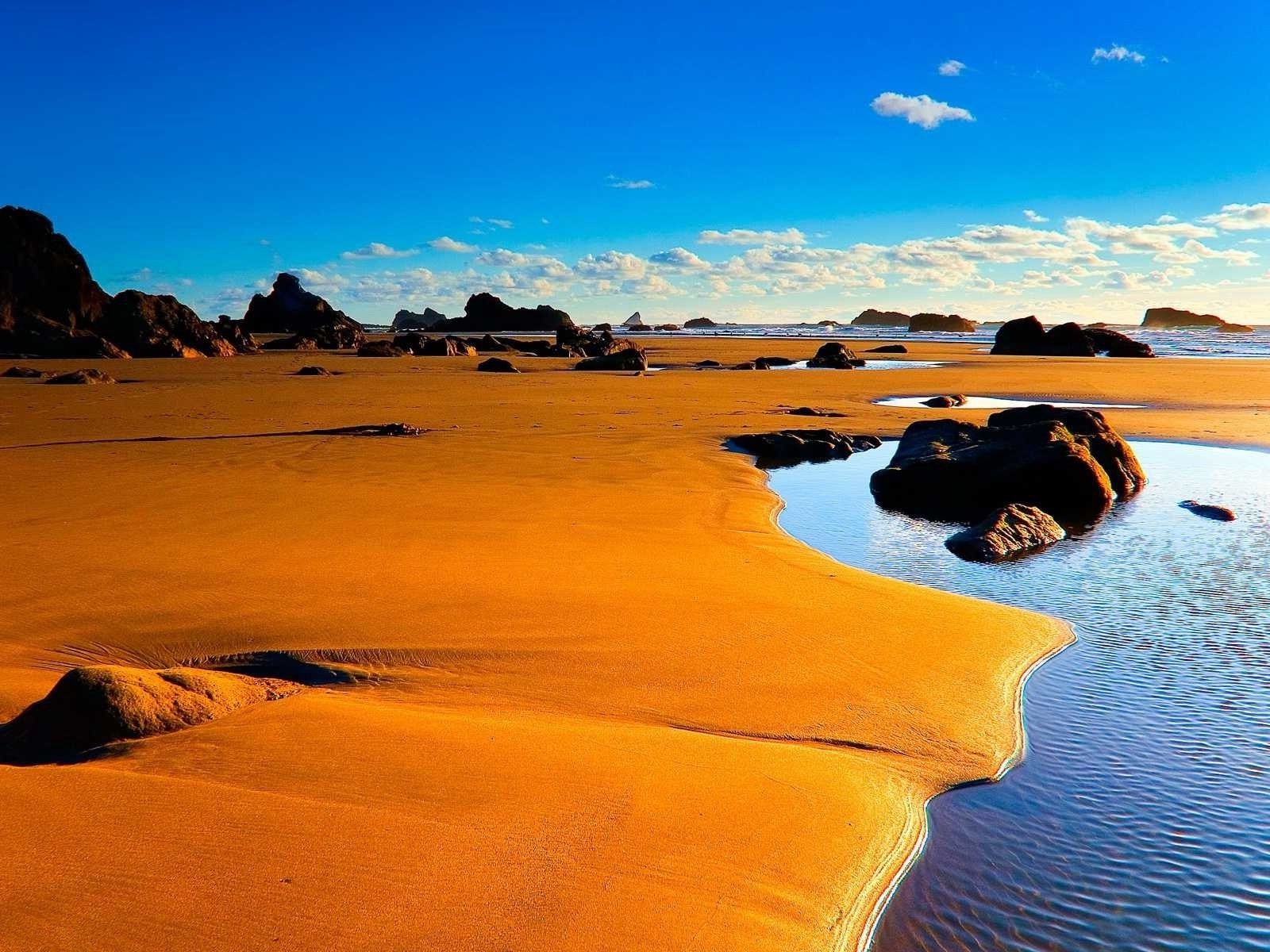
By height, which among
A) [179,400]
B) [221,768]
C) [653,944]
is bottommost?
[653,944]

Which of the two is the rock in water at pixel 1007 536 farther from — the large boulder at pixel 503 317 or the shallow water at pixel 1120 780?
the large boulder at pixel 503 317

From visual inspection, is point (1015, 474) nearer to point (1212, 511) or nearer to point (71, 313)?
point (1212, 511)

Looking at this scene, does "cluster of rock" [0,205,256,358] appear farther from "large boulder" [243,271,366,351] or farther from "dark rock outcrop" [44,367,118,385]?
"large boulder" [243,271,366,351]

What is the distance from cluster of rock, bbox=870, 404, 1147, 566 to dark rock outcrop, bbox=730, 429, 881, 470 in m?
1.73

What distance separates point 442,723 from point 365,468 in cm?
666

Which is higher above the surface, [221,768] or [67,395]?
[67,395]

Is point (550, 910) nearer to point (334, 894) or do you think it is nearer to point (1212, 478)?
point (334, 894)

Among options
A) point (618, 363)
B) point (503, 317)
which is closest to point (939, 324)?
point (503, 317)

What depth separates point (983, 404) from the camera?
61.3 ft

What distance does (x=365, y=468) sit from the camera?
9.90 metres

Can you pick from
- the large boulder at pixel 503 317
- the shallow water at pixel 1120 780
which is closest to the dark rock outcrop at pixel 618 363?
the shallow water at pixel 1120 780

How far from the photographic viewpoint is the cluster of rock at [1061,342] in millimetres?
43812

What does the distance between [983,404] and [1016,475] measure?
10.0 metres

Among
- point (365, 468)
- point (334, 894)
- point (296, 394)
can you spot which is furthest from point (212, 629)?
point (296, 394)
